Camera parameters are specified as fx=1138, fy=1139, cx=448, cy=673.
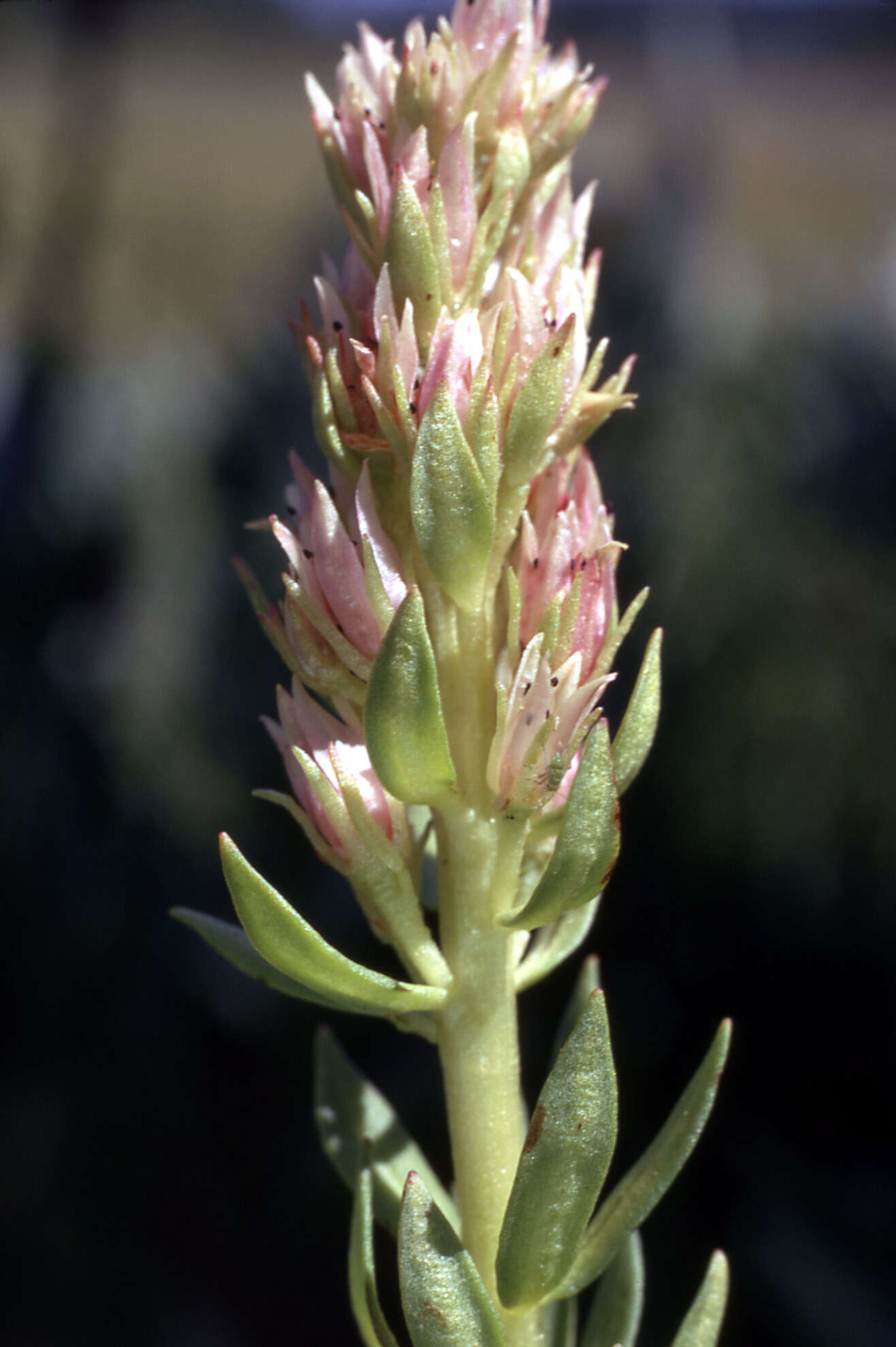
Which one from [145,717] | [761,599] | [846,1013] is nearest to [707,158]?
[761,599]

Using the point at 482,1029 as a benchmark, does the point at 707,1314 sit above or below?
below

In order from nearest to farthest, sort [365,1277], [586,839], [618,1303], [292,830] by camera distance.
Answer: [586,839] → [365,1277] → [618,1303] → [292,830]

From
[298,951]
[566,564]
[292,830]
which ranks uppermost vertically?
[566,564]

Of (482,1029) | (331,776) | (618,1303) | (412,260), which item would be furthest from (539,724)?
(618,1303)

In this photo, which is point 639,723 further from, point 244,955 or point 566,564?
point 244,955

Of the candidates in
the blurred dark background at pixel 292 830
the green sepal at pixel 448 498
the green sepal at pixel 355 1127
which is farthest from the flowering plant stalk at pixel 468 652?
the blurred dark background at pixel 292 830

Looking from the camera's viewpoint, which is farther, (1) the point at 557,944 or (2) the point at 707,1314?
(1) the point at 557,944
